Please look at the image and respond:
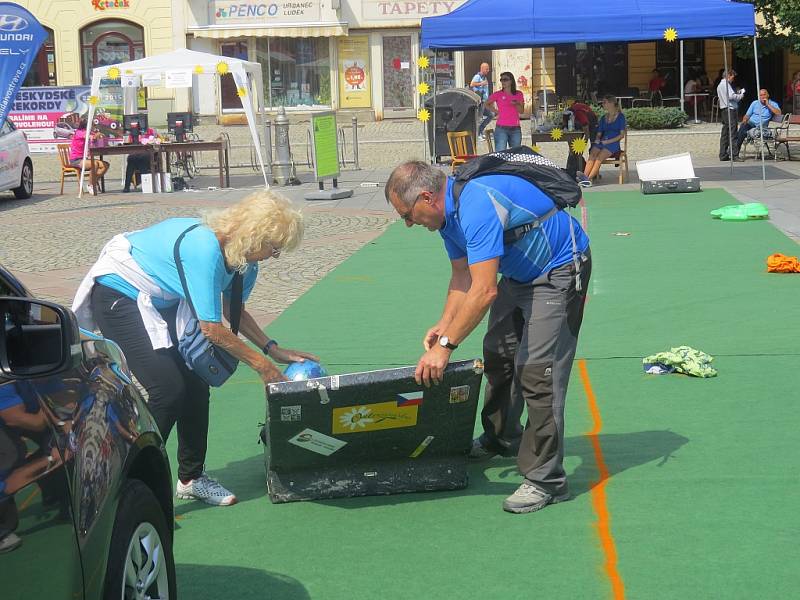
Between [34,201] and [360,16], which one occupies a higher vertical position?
[360,16]

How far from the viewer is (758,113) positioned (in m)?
21.5

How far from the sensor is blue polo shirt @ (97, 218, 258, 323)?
4.50 m

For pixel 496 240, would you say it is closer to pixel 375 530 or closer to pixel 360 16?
pixel 375 530

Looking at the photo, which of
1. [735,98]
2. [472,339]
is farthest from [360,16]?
[472,339]

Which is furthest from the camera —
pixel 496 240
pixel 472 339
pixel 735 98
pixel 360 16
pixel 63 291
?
pixel 360 16

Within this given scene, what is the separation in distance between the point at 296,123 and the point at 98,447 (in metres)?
34.8

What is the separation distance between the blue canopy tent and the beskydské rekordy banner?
6094mm

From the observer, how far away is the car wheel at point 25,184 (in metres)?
20.2

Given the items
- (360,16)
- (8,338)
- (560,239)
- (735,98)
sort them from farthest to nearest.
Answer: (360,16) → (735,98) → (560,239) → (8,338)

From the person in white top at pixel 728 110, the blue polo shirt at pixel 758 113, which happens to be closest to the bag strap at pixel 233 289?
the blue polo shirt at pixel 758 113

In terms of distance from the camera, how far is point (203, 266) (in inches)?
177

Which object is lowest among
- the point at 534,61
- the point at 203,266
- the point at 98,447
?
the point at 98,447

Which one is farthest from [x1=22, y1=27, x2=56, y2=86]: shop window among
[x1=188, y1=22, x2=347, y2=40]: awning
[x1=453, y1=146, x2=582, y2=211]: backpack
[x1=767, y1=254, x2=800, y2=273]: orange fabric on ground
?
[x1=453, y1=146, x2=582, y2=211]: backpack

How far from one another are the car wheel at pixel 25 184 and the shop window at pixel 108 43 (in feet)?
61.7
